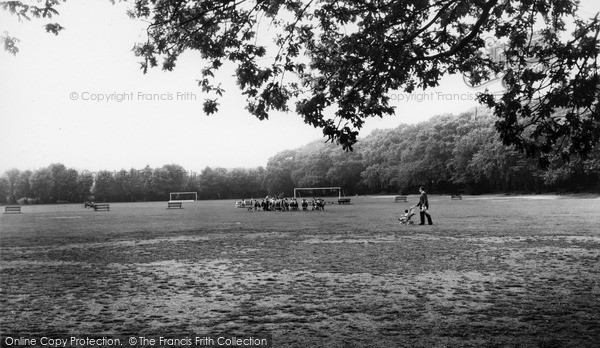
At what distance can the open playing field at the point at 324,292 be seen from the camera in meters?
6.40

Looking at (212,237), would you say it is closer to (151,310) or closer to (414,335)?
(151,310)

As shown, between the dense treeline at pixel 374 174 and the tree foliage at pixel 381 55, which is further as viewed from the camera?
the dense treeline at pixel 374 174

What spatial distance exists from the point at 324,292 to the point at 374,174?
3963 inches

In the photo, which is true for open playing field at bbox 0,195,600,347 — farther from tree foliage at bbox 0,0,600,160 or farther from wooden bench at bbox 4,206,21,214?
wooden bench at bbox 4,206,21,214

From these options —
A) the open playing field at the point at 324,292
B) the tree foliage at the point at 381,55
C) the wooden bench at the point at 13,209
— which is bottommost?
the open playing field at the point at 324,292

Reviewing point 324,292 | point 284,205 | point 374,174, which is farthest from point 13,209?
point 374,174

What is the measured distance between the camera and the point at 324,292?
Answer: 8.74 metres

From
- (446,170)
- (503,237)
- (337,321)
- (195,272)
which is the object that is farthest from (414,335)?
(446,170)

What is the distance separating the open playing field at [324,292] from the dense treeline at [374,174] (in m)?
55.6

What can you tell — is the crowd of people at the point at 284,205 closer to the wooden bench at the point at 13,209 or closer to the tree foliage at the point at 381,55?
the wooden bench at the point at 13,209

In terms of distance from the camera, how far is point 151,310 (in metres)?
7.57

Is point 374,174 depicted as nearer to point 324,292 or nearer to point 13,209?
point 13,209

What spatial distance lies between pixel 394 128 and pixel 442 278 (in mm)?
109113

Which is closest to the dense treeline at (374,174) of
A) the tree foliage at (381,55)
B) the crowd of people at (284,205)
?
the crowd of people at (284,205)
